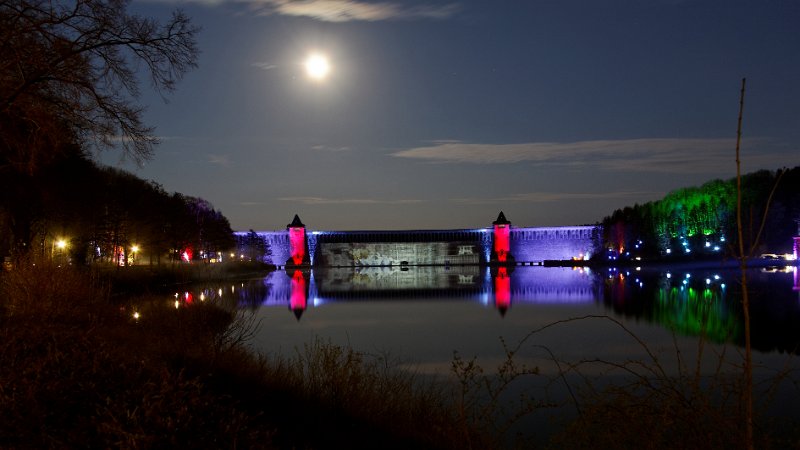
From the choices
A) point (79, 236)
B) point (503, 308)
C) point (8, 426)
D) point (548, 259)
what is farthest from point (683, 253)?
point (8, 426)

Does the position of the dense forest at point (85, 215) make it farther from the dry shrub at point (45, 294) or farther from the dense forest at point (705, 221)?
the dense forest at point (705, 221)

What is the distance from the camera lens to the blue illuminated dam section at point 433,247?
13900 cm

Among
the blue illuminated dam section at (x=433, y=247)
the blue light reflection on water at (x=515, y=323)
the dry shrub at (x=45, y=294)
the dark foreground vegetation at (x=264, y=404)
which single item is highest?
the blue illuminated dam section at (x=433, y=247)

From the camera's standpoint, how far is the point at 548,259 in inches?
5458

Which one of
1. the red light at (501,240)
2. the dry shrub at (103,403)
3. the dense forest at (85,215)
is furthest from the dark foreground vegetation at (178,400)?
the red light at (501,240)

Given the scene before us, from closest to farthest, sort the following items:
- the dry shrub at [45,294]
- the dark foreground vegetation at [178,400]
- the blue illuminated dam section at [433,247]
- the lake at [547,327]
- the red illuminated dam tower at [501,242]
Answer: the dark foreground vegetation at [178,400]
the dry shrub at [45,294]
the lake at [547,327]
the red illuminated dam tower at [501,242]
the blue illuminated dam section at [433,247]

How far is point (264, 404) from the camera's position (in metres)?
9.04

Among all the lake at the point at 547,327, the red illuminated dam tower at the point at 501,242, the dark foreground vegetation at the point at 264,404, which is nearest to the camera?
the dark foreground vegetation at the point at 264,404

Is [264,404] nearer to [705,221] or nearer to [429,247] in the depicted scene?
[705,221]

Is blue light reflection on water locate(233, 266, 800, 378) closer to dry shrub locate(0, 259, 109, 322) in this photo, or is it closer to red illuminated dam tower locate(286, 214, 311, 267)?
dry shrub locate(0, 259, 109, 322)

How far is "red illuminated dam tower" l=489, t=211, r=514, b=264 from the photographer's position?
451 feet

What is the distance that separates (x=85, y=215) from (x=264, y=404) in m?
36.2

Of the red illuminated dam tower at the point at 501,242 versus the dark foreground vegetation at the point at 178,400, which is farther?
the red illuminated dam tower at the point at 501,242

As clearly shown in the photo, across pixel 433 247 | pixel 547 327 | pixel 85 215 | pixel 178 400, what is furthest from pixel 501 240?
pixel 178 400
